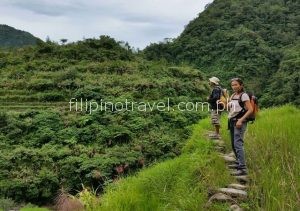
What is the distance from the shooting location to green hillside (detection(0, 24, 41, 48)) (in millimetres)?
93875

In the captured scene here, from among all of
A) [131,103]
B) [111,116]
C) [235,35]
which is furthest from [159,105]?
[235,35]

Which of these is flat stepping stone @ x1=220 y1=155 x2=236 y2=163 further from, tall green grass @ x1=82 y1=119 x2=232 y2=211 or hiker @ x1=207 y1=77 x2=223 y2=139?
hiker @ x1=207 y1=77 x2=223 y2=139

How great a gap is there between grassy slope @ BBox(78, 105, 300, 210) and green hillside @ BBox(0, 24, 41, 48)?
9033cm

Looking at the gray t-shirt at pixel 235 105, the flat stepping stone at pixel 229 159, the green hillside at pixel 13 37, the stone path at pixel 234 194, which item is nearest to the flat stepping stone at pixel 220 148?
the flat stepping stone at pixel 229 159

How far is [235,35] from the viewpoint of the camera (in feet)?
215

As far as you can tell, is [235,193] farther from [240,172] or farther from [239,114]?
[239,114]

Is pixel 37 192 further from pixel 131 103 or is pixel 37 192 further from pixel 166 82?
pixel 166 82

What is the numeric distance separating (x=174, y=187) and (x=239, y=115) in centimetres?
165

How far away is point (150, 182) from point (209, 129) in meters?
4.92

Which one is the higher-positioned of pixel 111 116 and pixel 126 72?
pixel 126 72

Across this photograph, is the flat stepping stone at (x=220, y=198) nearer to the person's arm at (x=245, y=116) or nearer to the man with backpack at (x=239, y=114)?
the man with backpack at (x=239, y=114)

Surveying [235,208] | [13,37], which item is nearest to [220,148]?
[235,208]

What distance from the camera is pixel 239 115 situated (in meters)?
7.10

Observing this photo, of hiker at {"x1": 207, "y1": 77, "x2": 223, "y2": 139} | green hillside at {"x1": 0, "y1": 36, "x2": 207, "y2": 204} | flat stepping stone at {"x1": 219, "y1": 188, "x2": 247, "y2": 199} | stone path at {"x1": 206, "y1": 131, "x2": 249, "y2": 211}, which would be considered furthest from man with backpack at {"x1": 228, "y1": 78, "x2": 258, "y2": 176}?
green hillside at {"x1": 0, "y1": 36, "x2": 207, "y2": 204}
